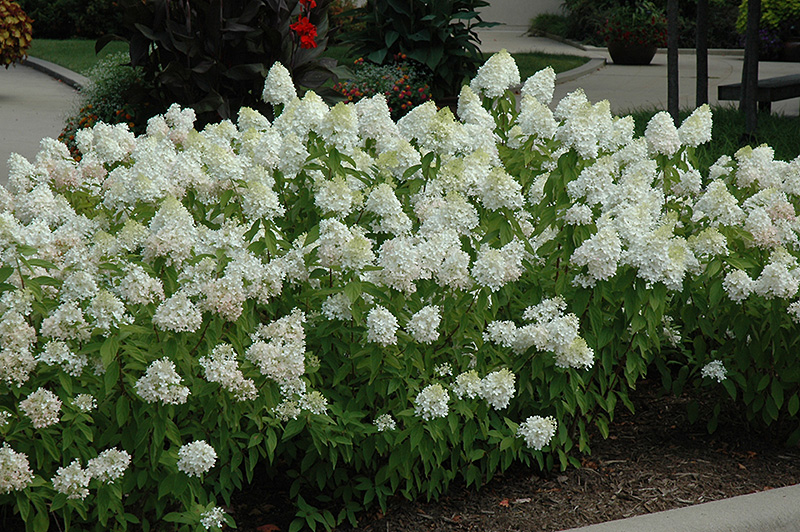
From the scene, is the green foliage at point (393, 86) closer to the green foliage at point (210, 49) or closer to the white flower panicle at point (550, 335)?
the green foliage at point (210, 49)

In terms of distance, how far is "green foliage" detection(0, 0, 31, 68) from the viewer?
1328cm

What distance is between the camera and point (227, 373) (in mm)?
2695

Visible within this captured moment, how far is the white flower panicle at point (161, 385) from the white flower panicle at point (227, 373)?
0.36 feet

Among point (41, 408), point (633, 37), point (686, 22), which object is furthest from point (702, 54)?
point (686, 22)

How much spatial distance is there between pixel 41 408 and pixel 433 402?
128 centimetres

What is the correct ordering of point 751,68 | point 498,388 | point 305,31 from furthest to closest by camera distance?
point 751,68, point 305,31, point 498,388

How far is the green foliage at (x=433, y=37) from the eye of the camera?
408 inches

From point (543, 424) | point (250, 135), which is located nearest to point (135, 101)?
point (250, 135)

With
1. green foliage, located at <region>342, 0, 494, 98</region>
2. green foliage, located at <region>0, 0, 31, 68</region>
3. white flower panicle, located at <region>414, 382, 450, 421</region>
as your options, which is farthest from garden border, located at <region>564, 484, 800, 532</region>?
green foliage, located at <region>0, 0, 31, 68</region>

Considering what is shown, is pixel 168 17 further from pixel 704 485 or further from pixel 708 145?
pixel 704 485

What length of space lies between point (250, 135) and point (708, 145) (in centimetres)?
590

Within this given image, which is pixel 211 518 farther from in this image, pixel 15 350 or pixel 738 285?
pixel 738 285

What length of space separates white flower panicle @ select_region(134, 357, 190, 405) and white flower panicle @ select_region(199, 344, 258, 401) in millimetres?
108

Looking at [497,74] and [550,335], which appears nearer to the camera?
[550,335]
